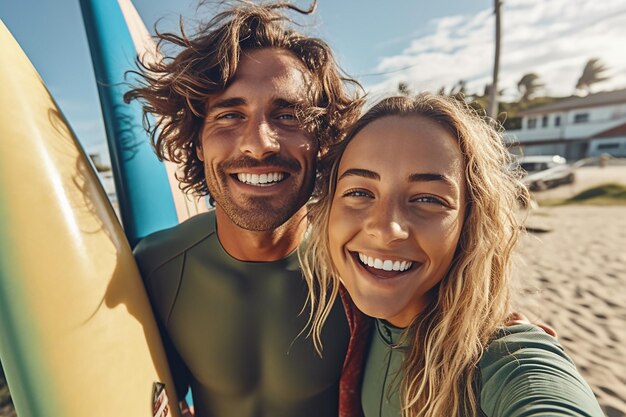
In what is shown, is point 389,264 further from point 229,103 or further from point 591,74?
point 591,74

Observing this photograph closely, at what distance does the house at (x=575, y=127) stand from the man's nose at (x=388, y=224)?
35.7 m

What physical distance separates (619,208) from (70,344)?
13.2 metres

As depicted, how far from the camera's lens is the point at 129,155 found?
199cm

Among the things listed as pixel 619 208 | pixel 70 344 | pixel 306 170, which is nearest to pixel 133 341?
pixel 70 344

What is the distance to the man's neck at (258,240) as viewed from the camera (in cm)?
146

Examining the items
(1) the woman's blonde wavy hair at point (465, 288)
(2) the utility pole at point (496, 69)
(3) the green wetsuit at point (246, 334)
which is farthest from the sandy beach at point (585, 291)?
(2) the utility pole at point (496, 69)

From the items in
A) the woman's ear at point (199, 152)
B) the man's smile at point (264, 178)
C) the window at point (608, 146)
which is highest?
the woman's ear at point (199, 152)

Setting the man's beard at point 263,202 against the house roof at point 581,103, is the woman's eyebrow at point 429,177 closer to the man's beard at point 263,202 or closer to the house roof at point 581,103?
the man's beard at point 263,202

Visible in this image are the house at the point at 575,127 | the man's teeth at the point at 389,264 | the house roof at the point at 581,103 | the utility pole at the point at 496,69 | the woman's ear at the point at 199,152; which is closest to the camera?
the man's teeth at the point at 389,264

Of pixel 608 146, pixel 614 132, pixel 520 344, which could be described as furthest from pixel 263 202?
pixel 614 132

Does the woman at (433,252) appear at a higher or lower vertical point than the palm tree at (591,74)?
lower

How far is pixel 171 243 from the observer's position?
1.55 meters

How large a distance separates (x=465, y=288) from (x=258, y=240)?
0.75 meters

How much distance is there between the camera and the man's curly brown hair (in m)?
1.54
